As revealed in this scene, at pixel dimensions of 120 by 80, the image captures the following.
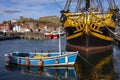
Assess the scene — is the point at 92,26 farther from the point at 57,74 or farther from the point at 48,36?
the point at 48,36

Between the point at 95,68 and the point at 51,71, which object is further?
the point at 95,68

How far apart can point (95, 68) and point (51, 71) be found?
549 cm

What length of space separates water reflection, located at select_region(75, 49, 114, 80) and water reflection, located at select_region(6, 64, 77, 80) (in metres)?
0.89

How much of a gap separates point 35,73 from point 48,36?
284 feet

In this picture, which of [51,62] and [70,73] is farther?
[51,62]

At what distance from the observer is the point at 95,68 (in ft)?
114

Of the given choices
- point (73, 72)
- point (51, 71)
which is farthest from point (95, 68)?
point (51, 71)

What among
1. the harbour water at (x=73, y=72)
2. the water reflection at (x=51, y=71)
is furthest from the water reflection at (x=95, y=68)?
the water reflection at (x=51, y=71)

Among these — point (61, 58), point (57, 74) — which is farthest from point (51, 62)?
point (57, 74)

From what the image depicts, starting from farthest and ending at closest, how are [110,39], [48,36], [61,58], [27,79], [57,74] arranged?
[48,36] < [110,39] < [61,58] < [57,74] < [27,79]

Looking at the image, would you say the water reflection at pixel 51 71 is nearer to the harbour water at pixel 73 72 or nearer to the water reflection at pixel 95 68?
the harbour water at pixel 73 72

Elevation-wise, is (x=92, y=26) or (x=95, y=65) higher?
(x=92, y=26)

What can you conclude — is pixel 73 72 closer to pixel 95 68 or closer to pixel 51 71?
pixel 51 71

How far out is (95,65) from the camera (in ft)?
120
